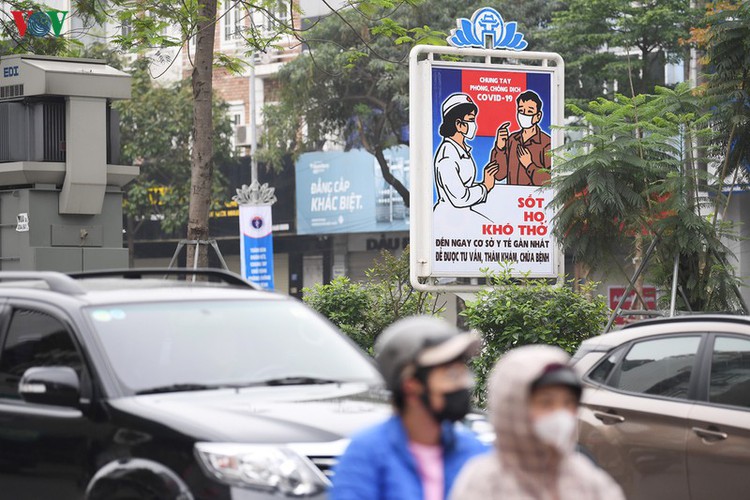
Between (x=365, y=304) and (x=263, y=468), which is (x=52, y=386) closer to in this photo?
(x=263, y=468)

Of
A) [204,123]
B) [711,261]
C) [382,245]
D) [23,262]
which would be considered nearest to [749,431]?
[711,261]

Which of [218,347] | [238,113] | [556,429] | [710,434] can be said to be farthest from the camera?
[238,113]

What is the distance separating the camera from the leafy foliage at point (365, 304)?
50.6 ft

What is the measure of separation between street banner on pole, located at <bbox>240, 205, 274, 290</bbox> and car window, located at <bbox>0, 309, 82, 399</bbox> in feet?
53.9

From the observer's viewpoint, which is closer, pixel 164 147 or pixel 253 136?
pixel 164 147

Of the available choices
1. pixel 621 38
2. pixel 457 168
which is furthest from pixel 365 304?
pixel 621 38

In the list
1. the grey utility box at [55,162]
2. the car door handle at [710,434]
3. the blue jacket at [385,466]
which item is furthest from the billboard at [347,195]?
the blue jacket at [385,466]

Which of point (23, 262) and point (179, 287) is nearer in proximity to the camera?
point (179, 287)

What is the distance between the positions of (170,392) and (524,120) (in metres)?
11.6

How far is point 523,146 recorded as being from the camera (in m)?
17.0

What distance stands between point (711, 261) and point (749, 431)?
6234 mm

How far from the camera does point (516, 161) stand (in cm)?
1702

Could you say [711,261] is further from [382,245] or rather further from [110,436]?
[382,245]

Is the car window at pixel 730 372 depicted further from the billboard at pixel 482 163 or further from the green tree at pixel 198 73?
the billboard at pixel 482 163
